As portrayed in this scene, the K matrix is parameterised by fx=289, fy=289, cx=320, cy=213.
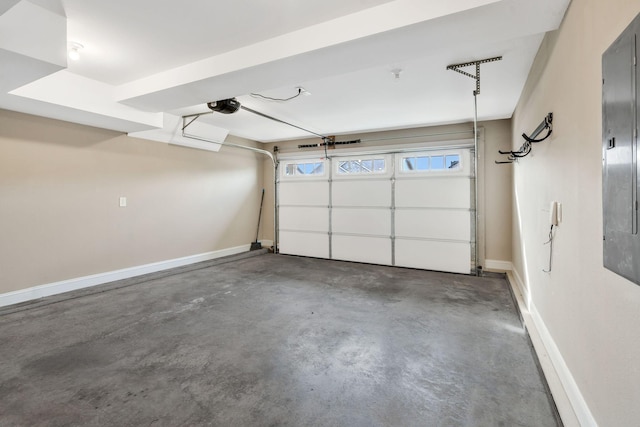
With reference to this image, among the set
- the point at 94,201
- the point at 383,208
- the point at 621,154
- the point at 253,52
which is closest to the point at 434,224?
the point at 383,208

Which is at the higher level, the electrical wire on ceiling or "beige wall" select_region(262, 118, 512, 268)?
the electrical wire on ceiling

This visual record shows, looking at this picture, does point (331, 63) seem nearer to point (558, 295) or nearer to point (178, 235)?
point (558, 295)

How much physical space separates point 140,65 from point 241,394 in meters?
3.14

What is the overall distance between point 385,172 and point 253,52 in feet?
12.0

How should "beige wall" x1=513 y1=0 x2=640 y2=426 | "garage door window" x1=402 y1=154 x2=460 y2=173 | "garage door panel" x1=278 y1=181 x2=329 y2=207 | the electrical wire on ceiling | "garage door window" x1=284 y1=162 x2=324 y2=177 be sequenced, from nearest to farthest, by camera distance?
1. "beige wall" x1=513 y1=0 x2=640 y2=426
2. the electrical wire on ceiling
3. "garage door window" x1=402 y1=154 x2=460 y2=173
4. "garage door panel" x1=278 y1=181 x2=329 y2=207
5. "garage door window" x1=284 y1=162 x2=324 y2=177

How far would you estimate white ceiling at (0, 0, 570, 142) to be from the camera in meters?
1.94

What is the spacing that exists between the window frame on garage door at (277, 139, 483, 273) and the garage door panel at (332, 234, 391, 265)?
2cm

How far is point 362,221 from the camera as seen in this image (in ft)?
19.2

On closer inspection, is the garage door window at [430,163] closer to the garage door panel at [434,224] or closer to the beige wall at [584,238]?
the garage door panel at [434,224]

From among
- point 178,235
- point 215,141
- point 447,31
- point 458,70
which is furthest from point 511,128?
point 178,235

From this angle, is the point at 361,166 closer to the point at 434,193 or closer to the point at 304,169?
the point at 304,169

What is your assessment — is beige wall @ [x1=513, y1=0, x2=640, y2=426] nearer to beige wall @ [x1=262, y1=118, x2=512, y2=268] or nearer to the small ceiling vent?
beige wall @ [x1=262, y1=118, x2=512, y2=268]

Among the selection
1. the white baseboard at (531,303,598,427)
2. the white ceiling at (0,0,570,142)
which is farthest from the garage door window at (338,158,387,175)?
the white baseboard at (531,303,598,427)

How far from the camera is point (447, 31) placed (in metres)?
1.94
